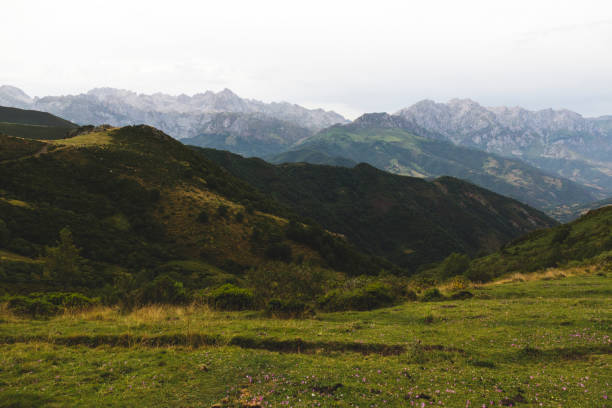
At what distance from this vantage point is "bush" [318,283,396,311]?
1703cm

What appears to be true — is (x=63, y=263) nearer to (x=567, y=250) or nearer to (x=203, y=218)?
(x=203, y=218)

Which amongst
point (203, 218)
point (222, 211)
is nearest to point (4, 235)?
point (203, 218)

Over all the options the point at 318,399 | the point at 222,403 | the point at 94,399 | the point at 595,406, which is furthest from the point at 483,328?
the point at 94,399

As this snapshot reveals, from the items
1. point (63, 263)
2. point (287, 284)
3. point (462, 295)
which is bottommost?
point (63, 263)

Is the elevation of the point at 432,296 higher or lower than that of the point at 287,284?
higher

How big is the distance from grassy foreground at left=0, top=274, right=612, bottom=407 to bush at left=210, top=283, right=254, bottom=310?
2.49 metres

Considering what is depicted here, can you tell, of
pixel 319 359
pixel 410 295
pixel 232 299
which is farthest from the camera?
pixel 410 295

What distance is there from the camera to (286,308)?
51.0 feet

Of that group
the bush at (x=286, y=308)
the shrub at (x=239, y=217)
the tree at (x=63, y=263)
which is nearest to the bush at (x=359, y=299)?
the bush at (x=286, y=308)

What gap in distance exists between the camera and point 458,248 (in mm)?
171375

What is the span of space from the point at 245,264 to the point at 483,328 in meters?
41.6

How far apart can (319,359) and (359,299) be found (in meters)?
8.30

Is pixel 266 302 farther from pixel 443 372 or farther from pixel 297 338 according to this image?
pixel 443 372

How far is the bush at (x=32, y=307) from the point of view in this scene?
14.5 meters
